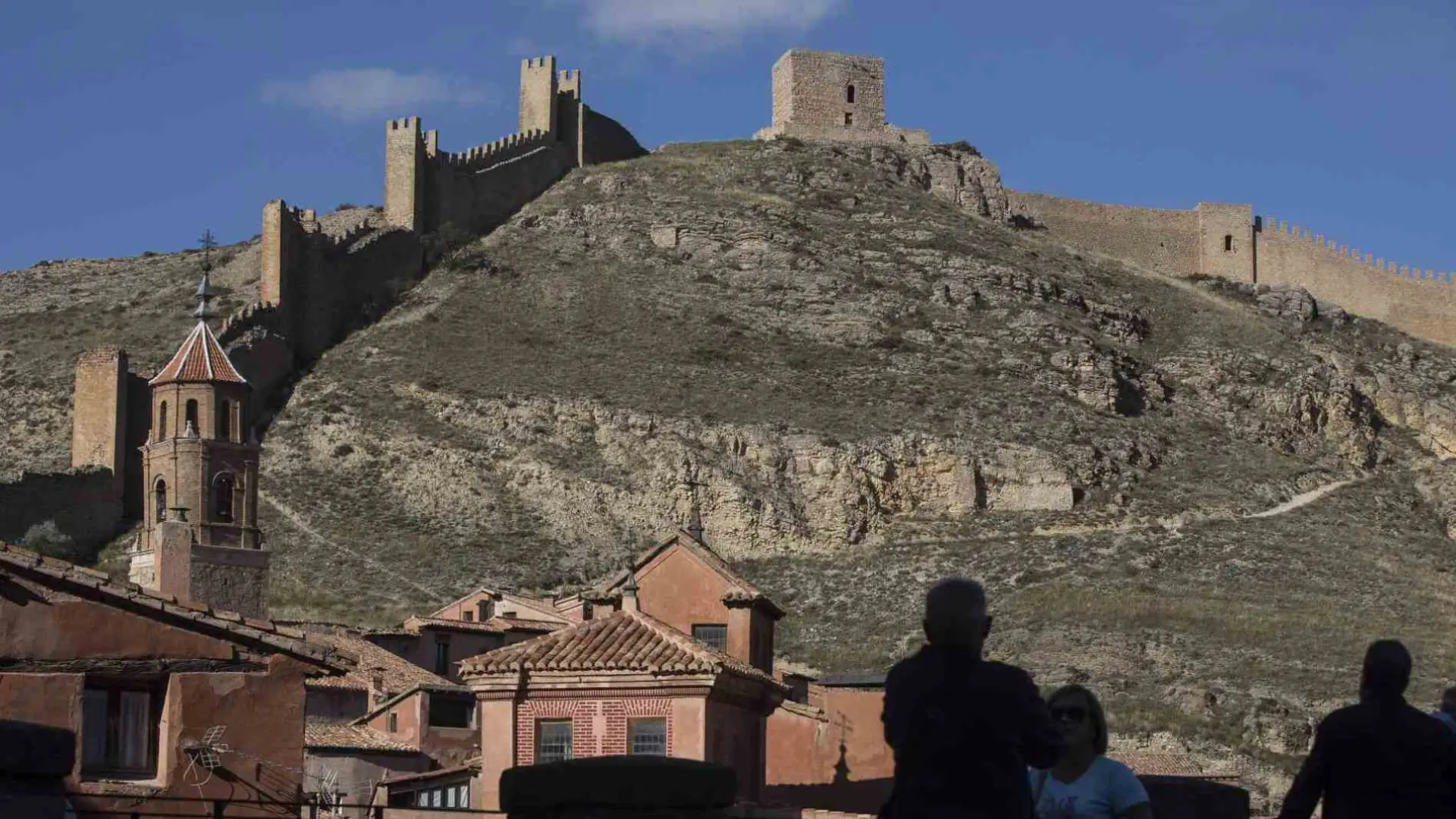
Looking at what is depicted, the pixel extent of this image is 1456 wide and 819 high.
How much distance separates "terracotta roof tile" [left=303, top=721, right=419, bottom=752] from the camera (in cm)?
3634

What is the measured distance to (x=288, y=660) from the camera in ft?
72.4

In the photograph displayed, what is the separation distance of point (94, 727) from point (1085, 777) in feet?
40.3

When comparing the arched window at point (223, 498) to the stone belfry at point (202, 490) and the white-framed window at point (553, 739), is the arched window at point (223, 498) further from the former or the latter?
the white-framed window at point (553, 739)

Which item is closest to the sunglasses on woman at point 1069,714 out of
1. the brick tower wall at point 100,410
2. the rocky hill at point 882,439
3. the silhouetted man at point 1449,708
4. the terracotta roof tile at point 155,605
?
the silhouetted man at point 1449,708

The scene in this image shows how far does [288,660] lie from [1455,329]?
9015cm

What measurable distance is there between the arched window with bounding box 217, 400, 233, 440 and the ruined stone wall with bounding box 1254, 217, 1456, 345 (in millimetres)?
62881

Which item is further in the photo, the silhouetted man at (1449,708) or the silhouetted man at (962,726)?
A: the silhouetted man at (1449,708)

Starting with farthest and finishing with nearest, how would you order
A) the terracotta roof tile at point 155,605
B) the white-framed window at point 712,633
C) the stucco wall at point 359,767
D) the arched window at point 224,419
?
1. the arched window at point 224,419
2. the stucco wall at point 359,767
3. the white-framed window at point 712,633
4. the terracotta roof tile at point 155,605

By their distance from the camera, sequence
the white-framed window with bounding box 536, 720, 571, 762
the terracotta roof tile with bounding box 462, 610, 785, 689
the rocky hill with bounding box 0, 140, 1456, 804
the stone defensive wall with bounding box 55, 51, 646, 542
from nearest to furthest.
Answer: the terracotta roof tile with bounding box 462, 610, 785, 689 → the white-framed window with bounding box 536, 720, 571, 762 → the rocky hill with bounding box 0, 140, 1456, 804 → the stone defensive wall with bounding box 55, 51, 646, 542

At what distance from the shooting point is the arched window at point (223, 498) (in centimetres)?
5012

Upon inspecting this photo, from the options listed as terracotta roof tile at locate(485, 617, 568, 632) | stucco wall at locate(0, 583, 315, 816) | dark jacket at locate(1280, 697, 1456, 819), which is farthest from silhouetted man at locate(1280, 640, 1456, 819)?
terracotta roof tile at locate(485, 617, 568, 632)

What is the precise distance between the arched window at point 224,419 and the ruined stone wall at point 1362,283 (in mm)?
62881

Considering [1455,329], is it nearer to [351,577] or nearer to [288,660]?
[351,577]

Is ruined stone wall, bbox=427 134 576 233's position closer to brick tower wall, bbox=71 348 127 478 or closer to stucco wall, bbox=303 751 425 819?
brick tower wall, bbox=71 348 127 478
